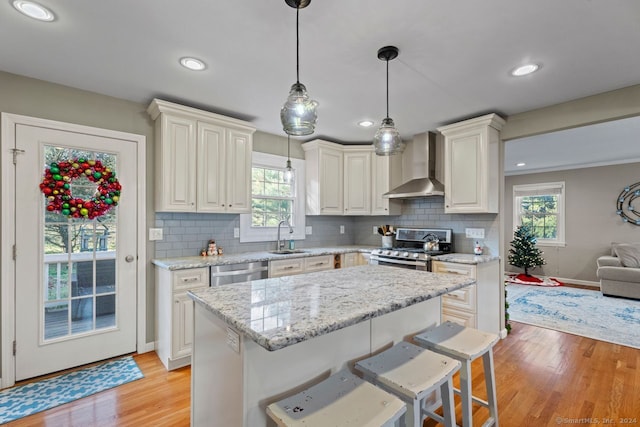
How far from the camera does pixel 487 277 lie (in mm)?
3203

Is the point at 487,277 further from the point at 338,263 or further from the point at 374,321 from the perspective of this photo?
the point at 374,321

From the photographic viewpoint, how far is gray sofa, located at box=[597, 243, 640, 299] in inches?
190

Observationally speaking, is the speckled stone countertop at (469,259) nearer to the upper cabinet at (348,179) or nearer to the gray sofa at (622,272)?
the upper cabinet at (348,179)

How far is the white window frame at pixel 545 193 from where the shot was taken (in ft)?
20.9

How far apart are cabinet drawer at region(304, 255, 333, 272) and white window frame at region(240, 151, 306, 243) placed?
62 centimetres

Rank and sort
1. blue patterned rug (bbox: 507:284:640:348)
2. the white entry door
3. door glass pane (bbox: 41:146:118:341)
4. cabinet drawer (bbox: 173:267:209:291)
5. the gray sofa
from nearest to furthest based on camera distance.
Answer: the white entry door → door glass pane (bbox: 41:146:118:341) → cabinet drawer (bbox: 173:267:209:291) → blue patterned rug (bbox: 507:284:640:348) → the gray sofa

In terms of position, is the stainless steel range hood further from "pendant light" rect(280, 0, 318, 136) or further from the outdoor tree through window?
"pendant light" rect(280, 0, 318, 136)

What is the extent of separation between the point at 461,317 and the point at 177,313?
8.84ft

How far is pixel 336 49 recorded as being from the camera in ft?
6.70

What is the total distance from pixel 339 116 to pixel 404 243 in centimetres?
205

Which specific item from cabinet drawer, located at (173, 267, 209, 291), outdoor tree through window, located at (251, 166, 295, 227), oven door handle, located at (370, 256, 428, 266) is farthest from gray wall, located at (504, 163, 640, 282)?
cabinet drawer, located at (173, 267, 209, 291)

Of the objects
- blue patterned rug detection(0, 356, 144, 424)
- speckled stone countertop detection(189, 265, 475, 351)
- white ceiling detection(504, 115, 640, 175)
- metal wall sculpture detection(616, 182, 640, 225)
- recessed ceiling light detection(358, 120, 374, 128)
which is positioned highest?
recessed ceiling light detection(358, 120, 374, 128)

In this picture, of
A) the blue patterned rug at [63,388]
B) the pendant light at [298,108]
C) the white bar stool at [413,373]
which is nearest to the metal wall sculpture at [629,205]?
the white bar stool at [413,373]

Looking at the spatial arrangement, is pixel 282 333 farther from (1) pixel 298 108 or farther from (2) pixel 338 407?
(1) pixel 298 108
